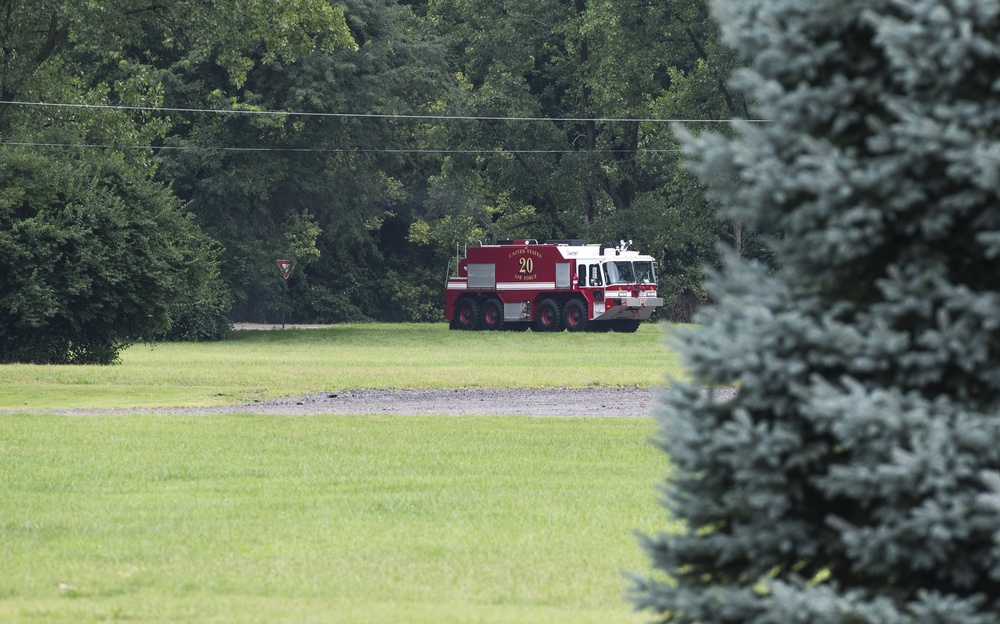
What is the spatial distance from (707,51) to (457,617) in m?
53.2

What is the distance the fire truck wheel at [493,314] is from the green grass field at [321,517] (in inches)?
1345

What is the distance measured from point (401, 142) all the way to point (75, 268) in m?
30.4

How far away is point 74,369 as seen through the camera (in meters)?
32.0

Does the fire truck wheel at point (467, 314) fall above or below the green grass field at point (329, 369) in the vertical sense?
above

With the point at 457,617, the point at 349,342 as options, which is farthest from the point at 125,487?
the point at 349,342

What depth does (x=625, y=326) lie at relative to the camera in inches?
2238

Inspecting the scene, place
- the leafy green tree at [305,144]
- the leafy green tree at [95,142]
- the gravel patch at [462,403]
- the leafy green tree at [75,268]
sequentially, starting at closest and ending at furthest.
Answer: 1. the gravel patch at [462,403]
2. the leafy green tree at [95,142]
3. the leafy green tree at [75,268]
4. the leafy green tree at [305,144]

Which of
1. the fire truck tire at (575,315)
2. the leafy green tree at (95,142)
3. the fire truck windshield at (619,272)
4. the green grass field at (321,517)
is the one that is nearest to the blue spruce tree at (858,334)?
the green grass field at (321,517)

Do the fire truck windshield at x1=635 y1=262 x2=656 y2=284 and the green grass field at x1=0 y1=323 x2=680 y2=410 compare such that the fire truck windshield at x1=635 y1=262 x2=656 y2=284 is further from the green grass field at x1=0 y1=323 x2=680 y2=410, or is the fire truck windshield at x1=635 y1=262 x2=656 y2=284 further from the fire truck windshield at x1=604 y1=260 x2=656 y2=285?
the green grass field at x1=0 y1=323 x2=680 y2=410

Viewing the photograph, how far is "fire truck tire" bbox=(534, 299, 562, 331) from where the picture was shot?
56469 millimetres

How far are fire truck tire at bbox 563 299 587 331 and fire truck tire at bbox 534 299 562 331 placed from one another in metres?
0.30

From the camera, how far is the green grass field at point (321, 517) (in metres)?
8.45

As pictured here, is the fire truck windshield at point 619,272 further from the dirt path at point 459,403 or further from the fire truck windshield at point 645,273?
the dirt path at point 459,403

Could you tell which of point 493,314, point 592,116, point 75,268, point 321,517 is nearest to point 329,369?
point 75,268
